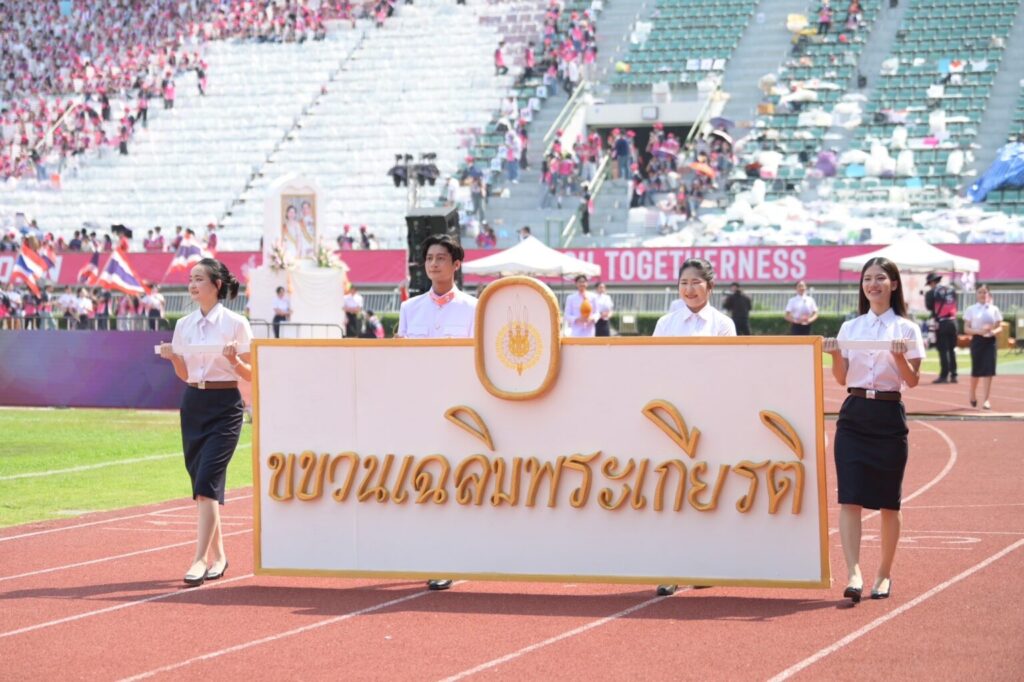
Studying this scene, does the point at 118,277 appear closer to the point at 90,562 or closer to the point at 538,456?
the point at 90,562

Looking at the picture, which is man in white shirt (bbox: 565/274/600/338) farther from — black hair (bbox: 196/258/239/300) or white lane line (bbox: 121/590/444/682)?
white lane line (bbox: 121/590/444/682)

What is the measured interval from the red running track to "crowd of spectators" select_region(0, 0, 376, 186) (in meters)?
41.5

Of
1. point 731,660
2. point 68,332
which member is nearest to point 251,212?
point 68,332

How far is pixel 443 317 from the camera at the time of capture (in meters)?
9.52

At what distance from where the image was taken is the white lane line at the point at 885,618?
700 cm

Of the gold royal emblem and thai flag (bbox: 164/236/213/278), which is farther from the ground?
thai flag (bbox: 164/236/213/278)

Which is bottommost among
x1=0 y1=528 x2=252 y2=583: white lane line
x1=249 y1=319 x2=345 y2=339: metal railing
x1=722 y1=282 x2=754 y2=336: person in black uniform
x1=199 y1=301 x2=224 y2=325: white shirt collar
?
x1=0 y1=528 x2=252 y2=583: white lane line

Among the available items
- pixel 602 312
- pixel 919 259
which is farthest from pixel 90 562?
pixel 919 259

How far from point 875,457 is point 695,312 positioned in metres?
1.41

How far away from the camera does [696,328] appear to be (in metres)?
9.37

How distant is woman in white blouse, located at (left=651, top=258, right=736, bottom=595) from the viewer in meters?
9.35

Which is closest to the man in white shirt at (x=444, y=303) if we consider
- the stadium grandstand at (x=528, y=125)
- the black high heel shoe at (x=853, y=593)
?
the black high heel shoe at (x=853, y=593)

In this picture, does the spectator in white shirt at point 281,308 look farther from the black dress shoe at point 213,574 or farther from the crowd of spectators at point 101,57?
the black dress shoe at point 213,574

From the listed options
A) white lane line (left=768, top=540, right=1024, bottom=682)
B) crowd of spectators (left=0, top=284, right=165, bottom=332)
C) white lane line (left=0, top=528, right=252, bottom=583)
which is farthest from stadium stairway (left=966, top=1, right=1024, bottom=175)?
white lane line (left=0, top=528, right=252, bottom=583)
